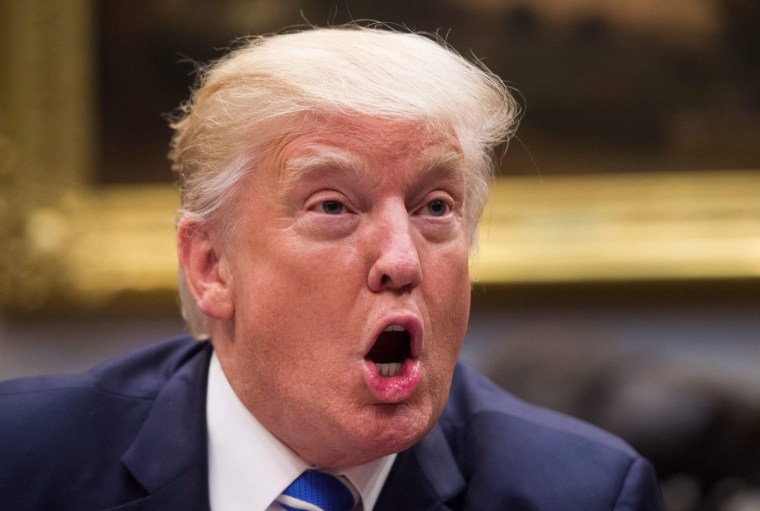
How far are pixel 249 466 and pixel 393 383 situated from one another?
1.21 feet

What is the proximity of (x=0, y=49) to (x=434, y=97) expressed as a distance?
3.30 metres

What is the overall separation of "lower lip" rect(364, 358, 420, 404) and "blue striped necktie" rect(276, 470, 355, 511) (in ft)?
0.84

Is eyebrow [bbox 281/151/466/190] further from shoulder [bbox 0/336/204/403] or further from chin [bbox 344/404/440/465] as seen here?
shoulder [bbox 0/336/204/403]

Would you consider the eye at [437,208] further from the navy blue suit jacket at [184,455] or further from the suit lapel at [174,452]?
the suit lapel at [174,452]

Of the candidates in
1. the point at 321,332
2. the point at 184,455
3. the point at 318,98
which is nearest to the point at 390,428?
the point at 321,332

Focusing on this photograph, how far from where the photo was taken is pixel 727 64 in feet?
16.0

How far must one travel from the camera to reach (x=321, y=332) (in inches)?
69.8

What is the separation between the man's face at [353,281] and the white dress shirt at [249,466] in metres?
0.10

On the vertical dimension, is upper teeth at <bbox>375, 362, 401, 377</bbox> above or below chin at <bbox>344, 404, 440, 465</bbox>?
above

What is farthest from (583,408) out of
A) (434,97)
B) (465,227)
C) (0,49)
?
(0,49)

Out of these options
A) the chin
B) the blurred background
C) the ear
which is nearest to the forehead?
the ear

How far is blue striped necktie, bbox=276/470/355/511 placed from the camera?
192cm

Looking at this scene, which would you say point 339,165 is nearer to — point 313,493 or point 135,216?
point 313,493

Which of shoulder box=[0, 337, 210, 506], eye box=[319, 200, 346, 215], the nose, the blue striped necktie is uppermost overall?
eye box=[319, 200, 346, 215]
